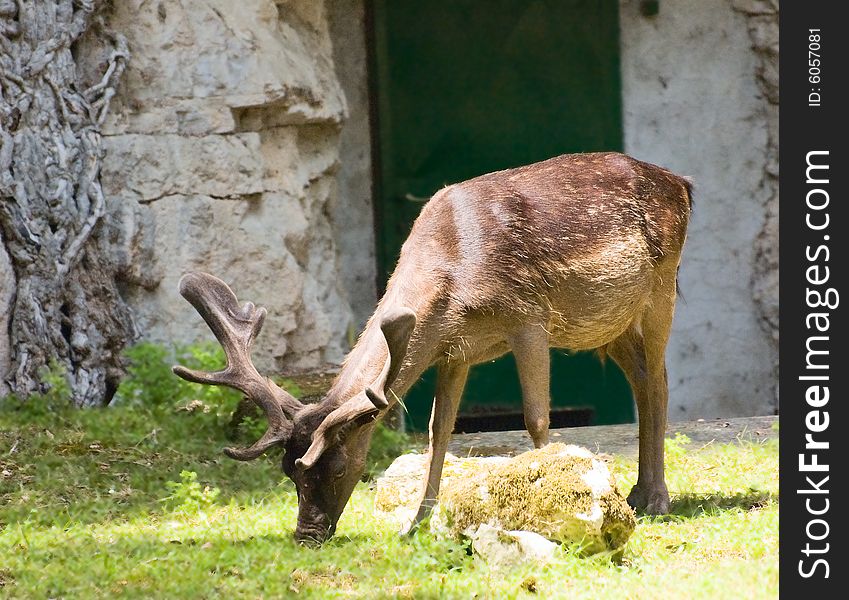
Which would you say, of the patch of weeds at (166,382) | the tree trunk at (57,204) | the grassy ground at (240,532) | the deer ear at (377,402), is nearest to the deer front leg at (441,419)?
the grassy ground at (240,532)

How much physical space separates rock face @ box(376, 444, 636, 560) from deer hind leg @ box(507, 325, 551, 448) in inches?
22.4

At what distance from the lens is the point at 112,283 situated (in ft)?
31.1

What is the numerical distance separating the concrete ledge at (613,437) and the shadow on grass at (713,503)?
139 cm

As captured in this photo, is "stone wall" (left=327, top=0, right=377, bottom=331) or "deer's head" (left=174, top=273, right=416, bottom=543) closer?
"deer's head" (left=174, top=273, right=416, bottom=543)

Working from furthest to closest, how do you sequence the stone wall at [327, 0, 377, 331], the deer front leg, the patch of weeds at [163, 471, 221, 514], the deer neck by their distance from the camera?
the stone wall at [327, 0, 377, 331]
the patch of weeds at [163, 471, 221, 514]
the deer front leg
the deer neck

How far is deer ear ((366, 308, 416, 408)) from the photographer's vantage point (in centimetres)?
553

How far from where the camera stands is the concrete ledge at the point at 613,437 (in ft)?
29.3

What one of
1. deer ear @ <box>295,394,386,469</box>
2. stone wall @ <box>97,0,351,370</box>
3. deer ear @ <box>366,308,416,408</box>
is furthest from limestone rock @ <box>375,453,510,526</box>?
stone wall @ <box>97,0,351,370</box>

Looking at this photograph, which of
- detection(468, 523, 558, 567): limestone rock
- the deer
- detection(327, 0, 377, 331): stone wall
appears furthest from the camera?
detection(327, 0, 377, 331): stone wall

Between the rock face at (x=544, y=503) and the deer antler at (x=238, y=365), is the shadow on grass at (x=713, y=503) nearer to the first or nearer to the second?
the rock face at (x=544, y=503)

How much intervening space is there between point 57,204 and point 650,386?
15.2 ft

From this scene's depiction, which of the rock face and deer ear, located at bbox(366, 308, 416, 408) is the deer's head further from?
the rock face

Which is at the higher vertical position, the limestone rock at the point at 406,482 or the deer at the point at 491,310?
the deer at the point at 491,310
